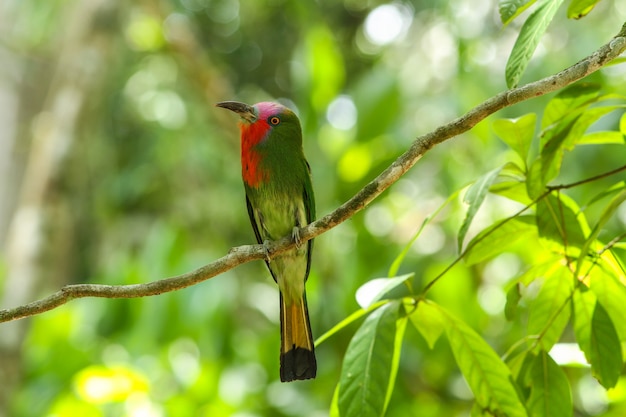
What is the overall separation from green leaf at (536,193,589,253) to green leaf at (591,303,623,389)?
14 centimetres

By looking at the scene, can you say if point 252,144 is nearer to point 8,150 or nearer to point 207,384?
point 207,384

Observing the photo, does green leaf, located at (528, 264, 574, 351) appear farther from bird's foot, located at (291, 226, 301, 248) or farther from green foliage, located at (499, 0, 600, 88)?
bird's foot, located at (291, 226, 301, 248)

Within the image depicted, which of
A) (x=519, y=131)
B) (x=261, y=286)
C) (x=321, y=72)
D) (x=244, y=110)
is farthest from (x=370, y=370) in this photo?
(x=261, y=286)

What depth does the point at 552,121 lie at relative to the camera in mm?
1583

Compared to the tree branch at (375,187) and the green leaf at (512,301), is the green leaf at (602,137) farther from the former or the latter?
the green leaf at (512,301)

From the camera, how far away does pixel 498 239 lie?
1.56m

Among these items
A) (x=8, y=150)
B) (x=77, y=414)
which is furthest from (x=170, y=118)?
(x=77, y=414)

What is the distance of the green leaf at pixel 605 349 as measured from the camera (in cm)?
143

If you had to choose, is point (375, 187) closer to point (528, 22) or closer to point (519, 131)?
point (519, 131)

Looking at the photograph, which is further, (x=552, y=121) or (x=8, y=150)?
(x=8, y=150)

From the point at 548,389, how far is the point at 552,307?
0.56ft

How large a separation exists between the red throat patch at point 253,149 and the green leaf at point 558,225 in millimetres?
1358

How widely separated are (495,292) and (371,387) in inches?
147

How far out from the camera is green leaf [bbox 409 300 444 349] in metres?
1.56
